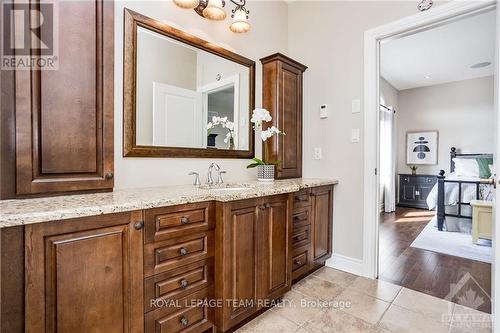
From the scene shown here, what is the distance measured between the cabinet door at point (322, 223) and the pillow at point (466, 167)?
4109 millimetres

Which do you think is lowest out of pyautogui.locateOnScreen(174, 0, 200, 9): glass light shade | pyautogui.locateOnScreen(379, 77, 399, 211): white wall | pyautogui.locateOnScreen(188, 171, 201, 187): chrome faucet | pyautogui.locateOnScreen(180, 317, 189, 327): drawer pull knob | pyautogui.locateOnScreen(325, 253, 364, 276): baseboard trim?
pyautogui.locateOnScreen(325, 253, 364, 276): baseboard trim

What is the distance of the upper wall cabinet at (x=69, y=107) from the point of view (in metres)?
1.11

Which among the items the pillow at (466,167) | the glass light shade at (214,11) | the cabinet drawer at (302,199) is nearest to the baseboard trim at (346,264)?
the cabinet drawer at (302,199)

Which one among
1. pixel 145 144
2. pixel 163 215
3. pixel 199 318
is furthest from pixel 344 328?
pixel 145 144

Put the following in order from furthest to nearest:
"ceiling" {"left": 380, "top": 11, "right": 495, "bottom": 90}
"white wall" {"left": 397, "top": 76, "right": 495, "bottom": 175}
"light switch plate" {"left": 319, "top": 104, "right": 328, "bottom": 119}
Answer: "white wall" {"left": 397, "top": 76, "right": 495, "bottom": 175} → "ceiling" {"left": 380, "top": 11, "right": 495, "bottom": 90} → "light switch plate" {"left": 319, "top": 104, "right": 328, "bottom": 119}

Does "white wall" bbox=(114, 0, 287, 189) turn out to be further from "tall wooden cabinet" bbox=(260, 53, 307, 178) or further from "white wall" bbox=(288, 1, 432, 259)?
"white wall" bbox=(288, 1, 432, 259)

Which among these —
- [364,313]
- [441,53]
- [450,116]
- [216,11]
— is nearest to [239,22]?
[216,11]

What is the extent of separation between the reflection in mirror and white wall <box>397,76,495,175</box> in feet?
17.6

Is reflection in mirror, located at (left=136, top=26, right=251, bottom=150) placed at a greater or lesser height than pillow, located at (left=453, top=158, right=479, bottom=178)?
greater

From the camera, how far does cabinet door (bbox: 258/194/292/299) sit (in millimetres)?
1670

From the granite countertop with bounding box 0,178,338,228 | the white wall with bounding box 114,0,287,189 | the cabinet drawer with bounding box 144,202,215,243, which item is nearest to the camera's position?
the granite countertop with bounding box 0,178,338,228

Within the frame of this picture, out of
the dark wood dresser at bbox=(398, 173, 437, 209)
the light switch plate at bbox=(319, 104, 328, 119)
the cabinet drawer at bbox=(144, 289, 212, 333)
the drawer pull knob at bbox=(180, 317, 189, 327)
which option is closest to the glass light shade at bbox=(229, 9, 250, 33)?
the light switch plate at bbox=(319, 104, 328, 119)

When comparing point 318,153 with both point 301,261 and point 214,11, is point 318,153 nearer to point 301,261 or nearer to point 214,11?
point 301,261

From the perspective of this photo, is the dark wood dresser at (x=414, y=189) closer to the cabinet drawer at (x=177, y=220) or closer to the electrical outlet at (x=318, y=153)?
the electrical outlet at (x=318, y=153)
